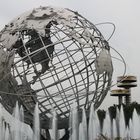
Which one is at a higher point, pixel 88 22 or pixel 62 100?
pixel 88 22

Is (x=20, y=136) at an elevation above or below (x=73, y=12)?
below

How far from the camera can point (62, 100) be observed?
1117 centimetres

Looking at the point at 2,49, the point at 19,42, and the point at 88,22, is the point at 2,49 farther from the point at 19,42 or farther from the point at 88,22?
the point at 88,22

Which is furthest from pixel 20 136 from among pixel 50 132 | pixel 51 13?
pixel 51 13

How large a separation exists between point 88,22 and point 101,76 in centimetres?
120

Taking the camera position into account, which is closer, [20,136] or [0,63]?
[0,63]

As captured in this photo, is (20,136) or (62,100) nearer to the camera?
(62,100)

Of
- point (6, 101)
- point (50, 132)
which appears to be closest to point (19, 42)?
point (6, 101)

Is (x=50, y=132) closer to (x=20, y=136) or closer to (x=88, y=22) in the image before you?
(x=20, y=136)

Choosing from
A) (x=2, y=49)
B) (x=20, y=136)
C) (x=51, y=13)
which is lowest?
(x=20, y=136)

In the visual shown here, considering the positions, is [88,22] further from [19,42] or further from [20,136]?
[20,136]

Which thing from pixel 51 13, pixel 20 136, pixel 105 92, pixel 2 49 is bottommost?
pixel 20 136

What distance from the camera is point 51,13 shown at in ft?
36.2

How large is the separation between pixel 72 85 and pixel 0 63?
1556 millimetres
